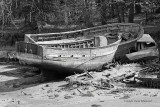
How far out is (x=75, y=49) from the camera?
16438mm

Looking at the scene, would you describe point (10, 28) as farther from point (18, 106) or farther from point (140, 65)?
point (18, 106)

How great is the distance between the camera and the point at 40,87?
15.8 metres

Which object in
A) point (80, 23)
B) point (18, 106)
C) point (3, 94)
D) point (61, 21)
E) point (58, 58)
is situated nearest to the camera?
point (18, 106)

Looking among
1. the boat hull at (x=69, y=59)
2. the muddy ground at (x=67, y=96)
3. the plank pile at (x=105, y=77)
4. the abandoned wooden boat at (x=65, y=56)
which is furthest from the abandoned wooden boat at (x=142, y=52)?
the muddy ground at (x=67, y=96)

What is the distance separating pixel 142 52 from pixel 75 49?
391cm

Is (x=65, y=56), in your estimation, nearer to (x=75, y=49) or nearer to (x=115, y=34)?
(x=75, y=49)

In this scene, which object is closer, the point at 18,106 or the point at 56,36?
the point at 18,106

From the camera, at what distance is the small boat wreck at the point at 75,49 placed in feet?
52.6

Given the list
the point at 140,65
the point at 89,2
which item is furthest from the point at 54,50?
the point at 89,2

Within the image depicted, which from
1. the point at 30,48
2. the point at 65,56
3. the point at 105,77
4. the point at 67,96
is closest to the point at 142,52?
the point at 105,77

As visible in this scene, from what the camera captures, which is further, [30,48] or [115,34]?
[115,34]

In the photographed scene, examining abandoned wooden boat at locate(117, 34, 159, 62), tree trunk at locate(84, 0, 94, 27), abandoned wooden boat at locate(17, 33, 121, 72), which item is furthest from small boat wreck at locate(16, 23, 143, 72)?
tree trunk at locate(84, 0, 94, 27)

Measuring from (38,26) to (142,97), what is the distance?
18420 mm

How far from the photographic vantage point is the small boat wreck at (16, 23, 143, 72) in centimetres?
1603
